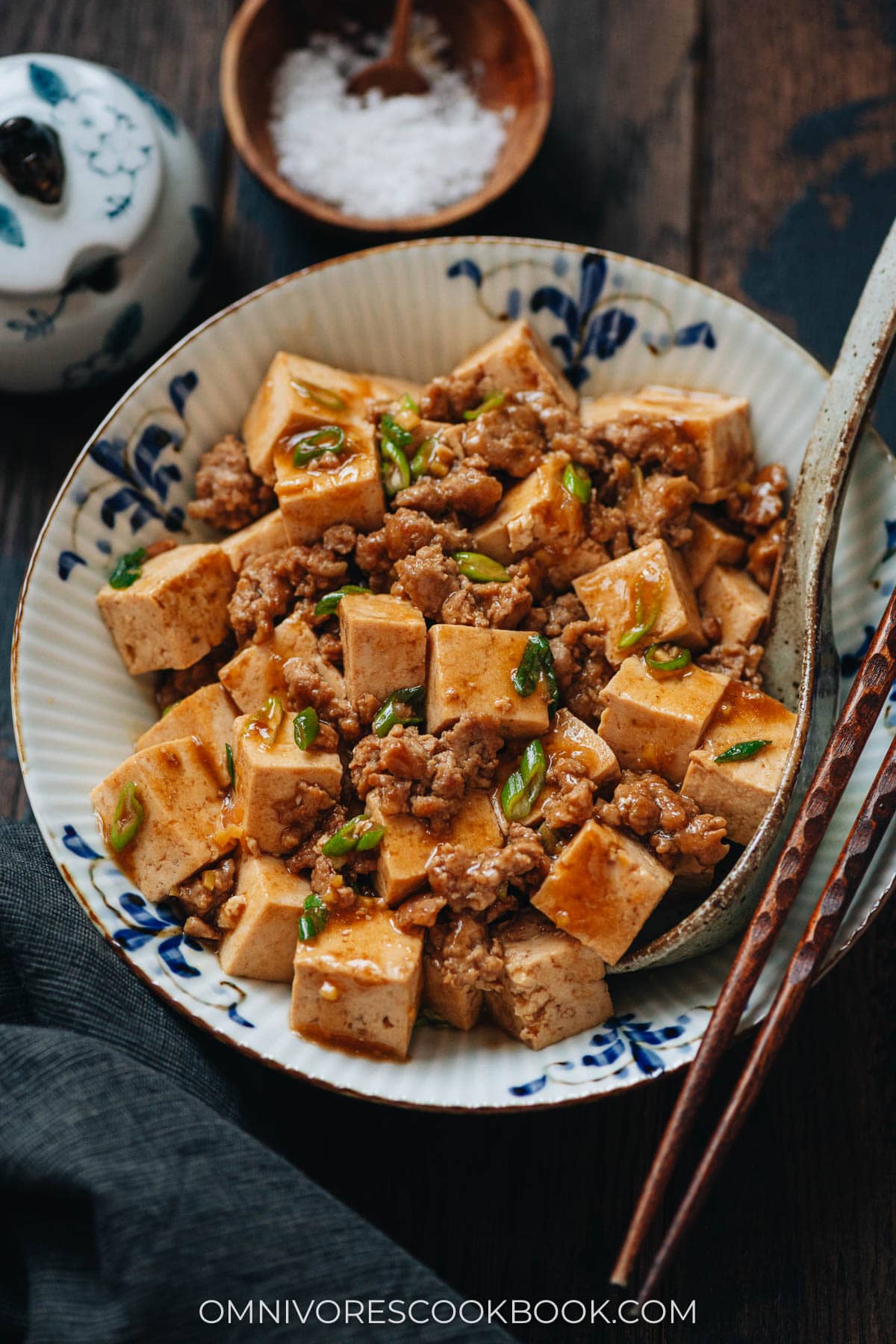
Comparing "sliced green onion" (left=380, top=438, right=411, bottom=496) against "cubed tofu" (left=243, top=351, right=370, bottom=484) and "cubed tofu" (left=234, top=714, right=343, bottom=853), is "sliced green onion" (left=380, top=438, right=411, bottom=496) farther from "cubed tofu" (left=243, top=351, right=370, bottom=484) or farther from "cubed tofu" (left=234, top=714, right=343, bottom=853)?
"cubed tofu" (left=234, top=714, right=343, bottom=853)

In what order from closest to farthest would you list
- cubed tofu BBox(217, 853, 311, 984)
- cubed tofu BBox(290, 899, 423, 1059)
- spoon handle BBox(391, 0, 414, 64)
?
cubed tofu BBox(290, 899, 423, 1059) → cubed tofu BBox(217, 853, 311, 984) → spoon handle BBox(391, 0, 414, 64)

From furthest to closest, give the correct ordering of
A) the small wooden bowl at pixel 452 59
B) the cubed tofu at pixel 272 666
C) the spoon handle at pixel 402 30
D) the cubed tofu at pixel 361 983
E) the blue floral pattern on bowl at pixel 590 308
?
the spoon handle at pixel 402 30 → the small wooden bowl at pixel 452 59 → the blue floral pattern on bowl at pixel 590 308 → the cubed tofu at pixel 272 666 → the cubed tofu at pixel 361 983

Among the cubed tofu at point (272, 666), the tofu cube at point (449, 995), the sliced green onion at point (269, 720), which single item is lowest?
the tofu cube at point (449, 995)

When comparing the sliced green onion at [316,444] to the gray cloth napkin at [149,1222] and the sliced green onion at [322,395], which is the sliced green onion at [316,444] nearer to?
the sliced green onion at [322,395]

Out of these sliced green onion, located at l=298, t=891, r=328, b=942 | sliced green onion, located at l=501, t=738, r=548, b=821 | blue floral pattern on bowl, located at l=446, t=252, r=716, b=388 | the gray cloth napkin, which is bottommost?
the gray cloth napkin

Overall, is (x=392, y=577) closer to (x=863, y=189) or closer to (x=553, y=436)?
(x=553, y=436)

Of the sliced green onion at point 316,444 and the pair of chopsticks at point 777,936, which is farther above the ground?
the sliced green onion at point 316,444

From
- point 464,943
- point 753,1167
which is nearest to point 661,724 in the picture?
point 464,943

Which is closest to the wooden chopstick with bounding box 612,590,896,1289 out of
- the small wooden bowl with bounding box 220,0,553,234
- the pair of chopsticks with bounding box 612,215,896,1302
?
the pair of chopsticks with bounding box 612,215,896,1302

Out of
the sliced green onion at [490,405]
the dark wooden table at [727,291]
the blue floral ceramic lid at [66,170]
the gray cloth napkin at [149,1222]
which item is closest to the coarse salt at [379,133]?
the dark wooden table at [727,291]
